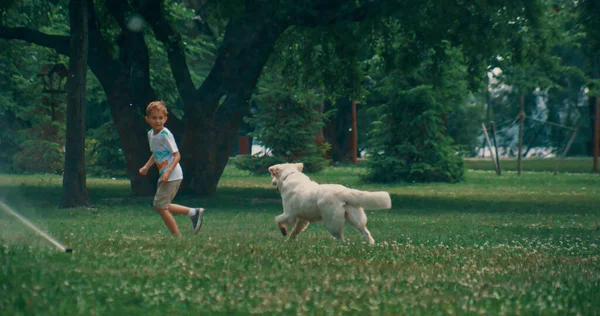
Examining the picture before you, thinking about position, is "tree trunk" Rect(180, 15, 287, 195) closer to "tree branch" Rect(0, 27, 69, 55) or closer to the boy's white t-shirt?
"tree branch" Rect(0, 27, 69, 55)

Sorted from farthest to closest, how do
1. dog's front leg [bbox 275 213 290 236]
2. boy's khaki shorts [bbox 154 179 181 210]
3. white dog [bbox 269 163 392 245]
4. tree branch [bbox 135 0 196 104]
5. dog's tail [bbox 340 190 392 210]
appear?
tree branch [bbox 135 0 196 104] < boy's khaki shorts [bbox 154 179 181 210] < dog's front leg [bbox 275 213 290 236] < white dog [bbox 269 163 392 245] < dog's tail [bbox 340 190 392 210]

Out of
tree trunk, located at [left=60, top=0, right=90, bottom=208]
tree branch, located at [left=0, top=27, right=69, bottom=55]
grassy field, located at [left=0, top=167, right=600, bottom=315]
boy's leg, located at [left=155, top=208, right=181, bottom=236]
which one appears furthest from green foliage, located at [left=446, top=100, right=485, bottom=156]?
boy's leg, located at [left=155, top=208, right=181, bottom=236]

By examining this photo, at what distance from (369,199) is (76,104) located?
1121 cm

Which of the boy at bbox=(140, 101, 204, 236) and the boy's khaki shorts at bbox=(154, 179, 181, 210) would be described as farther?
the boy's khaki shorts at bbox=(154, 179, 181, 210)

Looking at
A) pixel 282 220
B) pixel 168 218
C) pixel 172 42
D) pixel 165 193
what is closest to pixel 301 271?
pixel 282 220

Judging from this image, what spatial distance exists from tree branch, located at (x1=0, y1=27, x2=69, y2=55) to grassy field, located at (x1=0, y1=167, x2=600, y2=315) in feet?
24.9

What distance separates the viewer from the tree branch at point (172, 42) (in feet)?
81.4

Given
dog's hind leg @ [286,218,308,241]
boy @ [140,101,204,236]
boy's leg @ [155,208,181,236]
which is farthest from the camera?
boy's leg @ [155,208,181,236]

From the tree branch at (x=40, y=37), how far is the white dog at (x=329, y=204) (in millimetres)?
13039

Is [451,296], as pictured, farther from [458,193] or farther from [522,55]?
[458,193]

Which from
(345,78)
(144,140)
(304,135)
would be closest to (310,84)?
(345,78)

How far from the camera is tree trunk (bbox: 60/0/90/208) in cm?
2080

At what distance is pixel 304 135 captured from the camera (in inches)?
1799

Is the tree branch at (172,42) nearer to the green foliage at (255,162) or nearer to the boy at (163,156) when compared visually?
the boy at (163,156)
